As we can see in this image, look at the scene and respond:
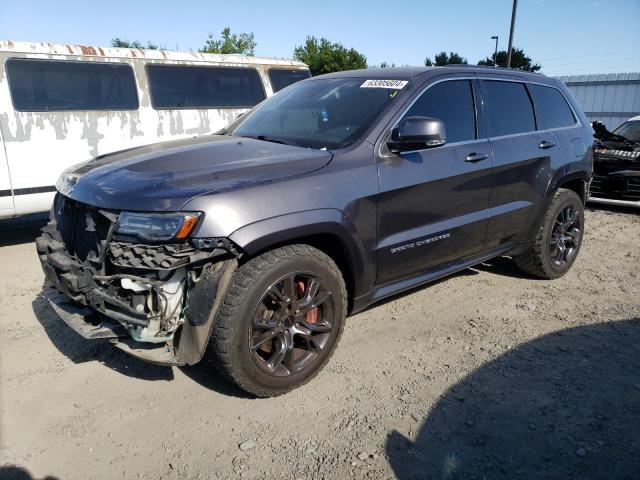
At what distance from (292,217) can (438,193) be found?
4.04ft

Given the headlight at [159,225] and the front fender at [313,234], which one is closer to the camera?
the headlight at [159,225]

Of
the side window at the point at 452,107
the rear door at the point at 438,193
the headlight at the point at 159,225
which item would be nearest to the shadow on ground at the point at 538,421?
the rear door at the point at 438,193

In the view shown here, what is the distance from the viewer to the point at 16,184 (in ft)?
19.0

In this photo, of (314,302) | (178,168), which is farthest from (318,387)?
(178,168)

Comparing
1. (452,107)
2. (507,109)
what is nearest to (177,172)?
(452,107)

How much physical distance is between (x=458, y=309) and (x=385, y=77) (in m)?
1.94

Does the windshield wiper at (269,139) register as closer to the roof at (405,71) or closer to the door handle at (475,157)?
the roof at (405,71)

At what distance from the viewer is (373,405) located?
2.86 m

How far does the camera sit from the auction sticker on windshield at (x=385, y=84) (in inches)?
135

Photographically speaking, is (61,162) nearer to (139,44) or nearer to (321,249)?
(321,249)

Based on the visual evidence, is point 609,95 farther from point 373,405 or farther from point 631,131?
point 373,405

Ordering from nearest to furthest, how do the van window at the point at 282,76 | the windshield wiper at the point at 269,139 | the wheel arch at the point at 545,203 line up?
the windshield wiper at the point at 269,139, the wheel arch at the point at 545,203, the van window at the point at 282,76

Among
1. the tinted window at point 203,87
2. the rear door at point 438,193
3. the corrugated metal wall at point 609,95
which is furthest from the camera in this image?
the corrugated metal wall at point 609,95

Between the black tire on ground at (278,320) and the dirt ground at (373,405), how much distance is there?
19cm
